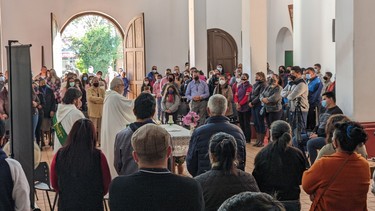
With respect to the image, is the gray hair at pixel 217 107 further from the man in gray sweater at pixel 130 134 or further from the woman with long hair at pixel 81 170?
the woman with long hair at pixel 81 170

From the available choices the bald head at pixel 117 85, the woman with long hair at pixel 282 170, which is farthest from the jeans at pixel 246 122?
the woman with long hair at pixel 282 170

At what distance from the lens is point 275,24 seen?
2539 cm

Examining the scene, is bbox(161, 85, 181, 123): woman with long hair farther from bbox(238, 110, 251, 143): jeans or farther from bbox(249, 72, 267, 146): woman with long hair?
→ bbox(249, 72, 267, 146): woman with long hair

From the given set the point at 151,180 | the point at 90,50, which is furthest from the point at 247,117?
the point at 90,50

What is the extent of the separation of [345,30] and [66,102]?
16.3ft

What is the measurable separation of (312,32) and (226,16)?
6466 mm

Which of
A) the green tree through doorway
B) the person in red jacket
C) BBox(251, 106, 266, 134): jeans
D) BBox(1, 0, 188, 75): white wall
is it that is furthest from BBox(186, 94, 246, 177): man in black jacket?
the green tree through doorway

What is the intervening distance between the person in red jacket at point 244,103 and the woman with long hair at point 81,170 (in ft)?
29.8

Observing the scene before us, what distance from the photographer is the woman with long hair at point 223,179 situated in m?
4.10

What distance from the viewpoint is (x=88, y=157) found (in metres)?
4.75

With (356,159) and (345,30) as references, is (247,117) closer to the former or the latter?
(345,30)

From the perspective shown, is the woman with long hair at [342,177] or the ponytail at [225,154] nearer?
the ponytail at [225,154]

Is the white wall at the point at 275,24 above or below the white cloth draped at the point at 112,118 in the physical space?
above

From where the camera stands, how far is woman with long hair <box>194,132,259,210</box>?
4102 mm
